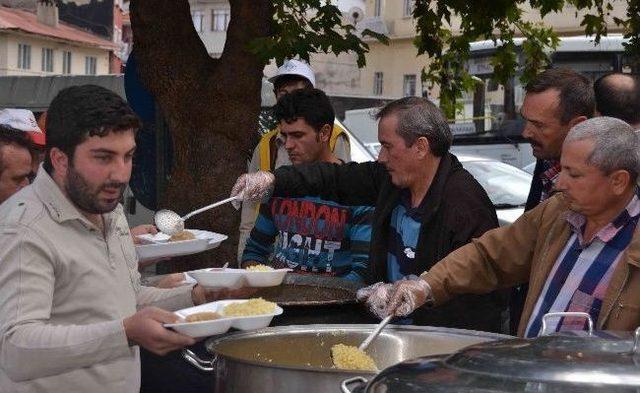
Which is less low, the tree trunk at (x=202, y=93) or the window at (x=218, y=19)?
the window at (x=218, y=19)

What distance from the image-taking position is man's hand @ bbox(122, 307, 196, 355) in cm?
314

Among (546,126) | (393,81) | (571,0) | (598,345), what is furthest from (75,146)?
(393,81)

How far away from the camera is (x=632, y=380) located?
2217 millimetres

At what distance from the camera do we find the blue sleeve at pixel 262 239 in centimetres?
542

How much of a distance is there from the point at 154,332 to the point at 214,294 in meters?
0.95

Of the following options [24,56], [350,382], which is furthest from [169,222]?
[24,56]

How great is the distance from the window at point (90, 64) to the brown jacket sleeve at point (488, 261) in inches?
2126

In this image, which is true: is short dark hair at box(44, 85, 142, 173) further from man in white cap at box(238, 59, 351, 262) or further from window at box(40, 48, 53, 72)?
window at box(40, 48, 53, 72)

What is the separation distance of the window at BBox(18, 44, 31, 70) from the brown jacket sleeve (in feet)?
167

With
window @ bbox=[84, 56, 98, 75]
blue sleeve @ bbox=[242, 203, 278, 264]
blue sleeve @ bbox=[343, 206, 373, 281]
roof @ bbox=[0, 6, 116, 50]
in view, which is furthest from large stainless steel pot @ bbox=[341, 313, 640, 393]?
window @ bbox=[84, 56, 98, 75]

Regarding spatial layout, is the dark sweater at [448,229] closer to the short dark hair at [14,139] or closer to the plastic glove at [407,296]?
the plastic glove at [407,296]

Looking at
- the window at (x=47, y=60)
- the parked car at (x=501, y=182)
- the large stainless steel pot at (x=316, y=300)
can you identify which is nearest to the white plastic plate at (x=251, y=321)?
the large stainless steel pot at (x=316, y=300)

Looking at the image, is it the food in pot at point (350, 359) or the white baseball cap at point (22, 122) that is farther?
the white baseball cap at point (22, 122)

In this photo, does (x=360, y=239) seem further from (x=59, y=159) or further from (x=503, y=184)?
(x=503, y=184)
